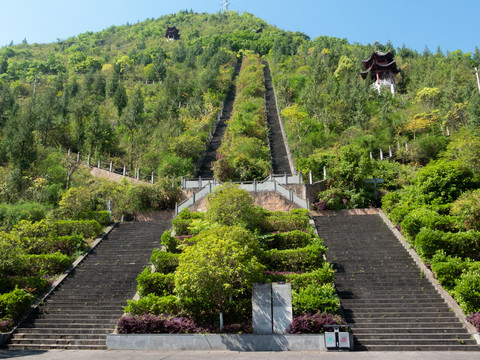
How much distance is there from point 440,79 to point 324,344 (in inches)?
1764

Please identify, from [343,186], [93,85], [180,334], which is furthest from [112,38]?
[180,334]

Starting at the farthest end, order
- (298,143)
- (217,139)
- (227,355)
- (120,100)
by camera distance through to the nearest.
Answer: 1. (120,100)
2. (217,139)
3. (298,143)
4. (227,355)

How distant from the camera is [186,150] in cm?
3284

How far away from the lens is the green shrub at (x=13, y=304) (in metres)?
14.0

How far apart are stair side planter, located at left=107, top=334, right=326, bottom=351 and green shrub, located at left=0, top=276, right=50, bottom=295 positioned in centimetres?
518

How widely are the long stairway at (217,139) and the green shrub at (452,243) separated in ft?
64.6

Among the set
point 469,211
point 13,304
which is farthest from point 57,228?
point 469,211

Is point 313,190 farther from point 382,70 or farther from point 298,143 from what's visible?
point 382,70

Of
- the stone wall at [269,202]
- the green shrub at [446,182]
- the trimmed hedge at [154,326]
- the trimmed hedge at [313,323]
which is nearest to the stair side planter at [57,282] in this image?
the trimmed hedge at [154,326]

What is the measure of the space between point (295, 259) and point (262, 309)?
12.7ft

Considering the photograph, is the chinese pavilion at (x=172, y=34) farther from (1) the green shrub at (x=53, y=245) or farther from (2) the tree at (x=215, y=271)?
(2) the tree at (x=215, y=271)

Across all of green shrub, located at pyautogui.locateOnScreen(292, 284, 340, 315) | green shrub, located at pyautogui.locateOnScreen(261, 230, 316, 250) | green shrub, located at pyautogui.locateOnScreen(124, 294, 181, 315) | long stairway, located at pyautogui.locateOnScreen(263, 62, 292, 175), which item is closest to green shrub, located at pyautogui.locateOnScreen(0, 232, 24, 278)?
green shrub, located at pyautogui.locateOnScreen(124, 294, 181, 315)

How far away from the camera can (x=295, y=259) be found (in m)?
15.8

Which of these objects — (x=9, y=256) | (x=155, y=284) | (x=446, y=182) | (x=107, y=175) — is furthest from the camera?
(x=107, y=175)
